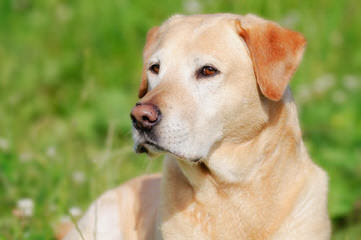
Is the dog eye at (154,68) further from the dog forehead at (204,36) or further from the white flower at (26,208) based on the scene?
the white flower at (26,208)

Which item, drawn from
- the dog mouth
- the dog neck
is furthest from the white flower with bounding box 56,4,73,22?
the dog mouth

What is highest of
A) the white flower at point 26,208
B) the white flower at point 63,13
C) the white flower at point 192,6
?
→ the white flower at point 192,6

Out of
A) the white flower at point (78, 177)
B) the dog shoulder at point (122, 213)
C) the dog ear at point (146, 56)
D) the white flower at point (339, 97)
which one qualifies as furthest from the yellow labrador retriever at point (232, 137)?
the white flower at point (339, 97)

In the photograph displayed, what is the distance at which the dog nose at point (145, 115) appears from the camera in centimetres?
304

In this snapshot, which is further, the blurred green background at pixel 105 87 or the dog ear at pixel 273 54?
the blurred green background at pixel 105 87

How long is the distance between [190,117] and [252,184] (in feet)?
1.82

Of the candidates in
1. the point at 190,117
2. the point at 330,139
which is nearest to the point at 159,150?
the point at 190,117

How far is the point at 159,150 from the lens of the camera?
10.4 feet

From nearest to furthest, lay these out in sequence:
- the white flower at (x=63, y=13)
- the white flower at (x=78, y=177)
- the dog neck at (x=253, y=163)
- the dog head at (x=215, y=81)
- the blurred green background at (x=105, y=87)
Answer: the dog head at (x=215, y=81), the dog neck at (x=253, y=163), the white flower at (x=78, y=177), the blurred green background at (x=105, y=87), the white flower at (x=63, y=13)

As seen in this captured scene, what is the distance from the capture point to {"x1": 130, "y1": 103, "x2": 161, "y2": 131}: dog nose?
3.04 m

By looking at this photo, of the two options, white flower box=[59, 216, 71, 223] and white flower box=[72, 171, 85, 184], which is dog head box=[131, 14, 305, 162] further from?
white flower box=[72, 171, 85, 184]

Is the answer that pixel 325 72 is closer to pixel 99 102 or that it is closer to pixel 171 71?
pixel 99 102

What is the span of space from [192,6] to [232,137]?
3.86m

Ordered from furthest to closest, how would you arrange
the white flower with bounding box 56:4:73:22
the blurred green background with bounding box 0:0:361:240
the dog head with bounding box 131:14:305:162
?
the white flower with bounding box 56:4:73:22 → the blurred green background with bounding box 0:0:361:240 → the dog head with bounding box 131:14:305:162
